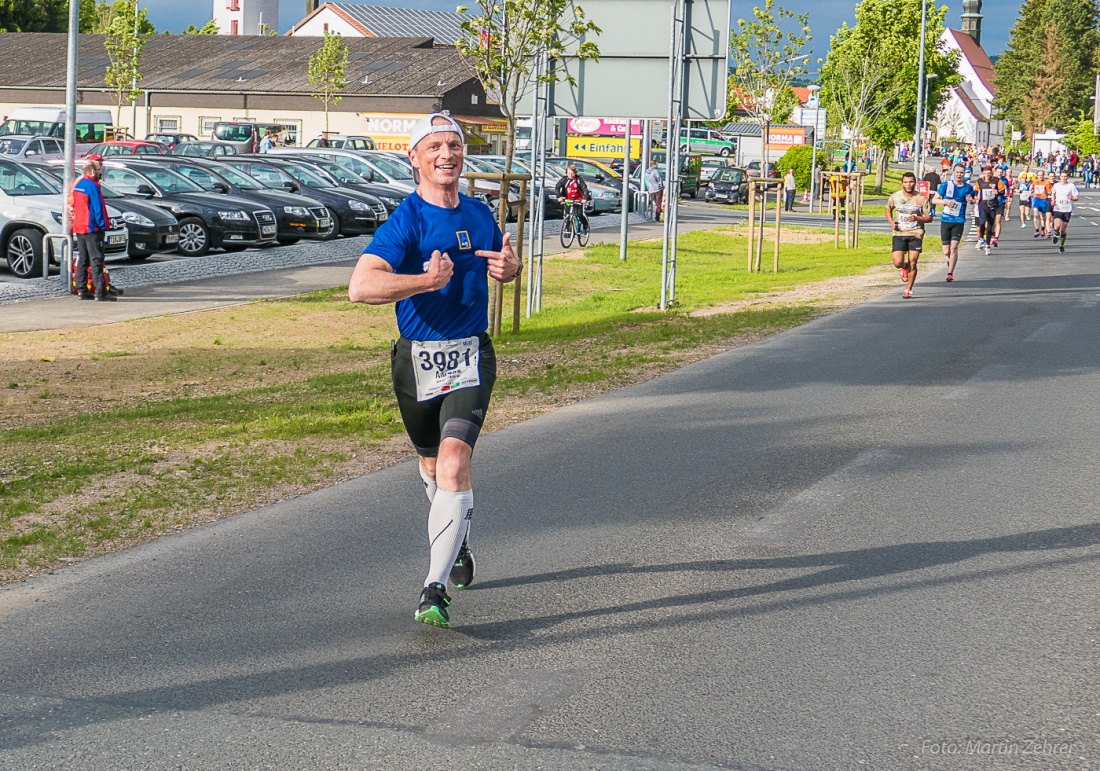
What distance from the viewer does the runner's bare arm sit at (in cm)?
507

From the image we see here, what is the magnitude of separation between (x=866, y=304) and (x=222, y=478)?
12567 millimetres

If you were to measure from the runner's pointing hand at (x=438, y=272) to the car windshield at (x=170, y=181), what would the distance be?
21048mm

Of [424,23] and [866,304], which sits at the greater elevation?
[424,23]

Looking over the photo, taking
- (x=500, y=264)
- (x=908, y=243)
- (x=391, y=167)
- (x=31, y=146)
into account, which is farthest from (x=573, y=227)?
(x=500, y=264)

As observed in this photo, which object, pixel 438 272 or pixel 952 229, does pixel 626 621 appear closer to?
pixel 438 272

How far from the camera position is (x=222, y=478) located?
824cm

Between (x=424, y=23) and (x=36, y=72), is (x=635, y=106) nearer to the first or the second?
(x=36, y=72)

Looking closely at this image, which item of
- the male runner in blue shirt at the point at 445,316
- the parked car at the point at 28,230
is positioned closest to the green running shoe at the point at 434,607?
the male runner in blue shirt at the point at 445,316

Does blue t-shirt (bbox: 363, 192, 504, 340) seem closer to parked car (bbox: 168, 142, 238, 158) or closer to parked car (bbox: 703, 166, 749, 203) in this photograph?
parked car (bbox: 168, 142, 238, 158)

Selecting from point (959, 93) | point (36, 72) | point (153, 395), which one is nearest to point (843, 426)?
point (153, 395)

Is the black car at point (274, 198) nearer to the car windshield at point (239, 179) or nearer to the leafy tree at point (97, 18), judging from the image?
the car windshield at point (239, 179)

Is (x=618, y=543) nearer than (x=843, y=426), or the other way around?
(x=618, y=543)

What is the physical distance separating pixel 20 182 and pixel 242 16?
9585 cm

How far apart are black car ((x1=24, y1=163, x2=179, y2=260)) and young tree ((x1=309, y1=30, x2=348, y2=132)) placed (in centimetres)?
4665
